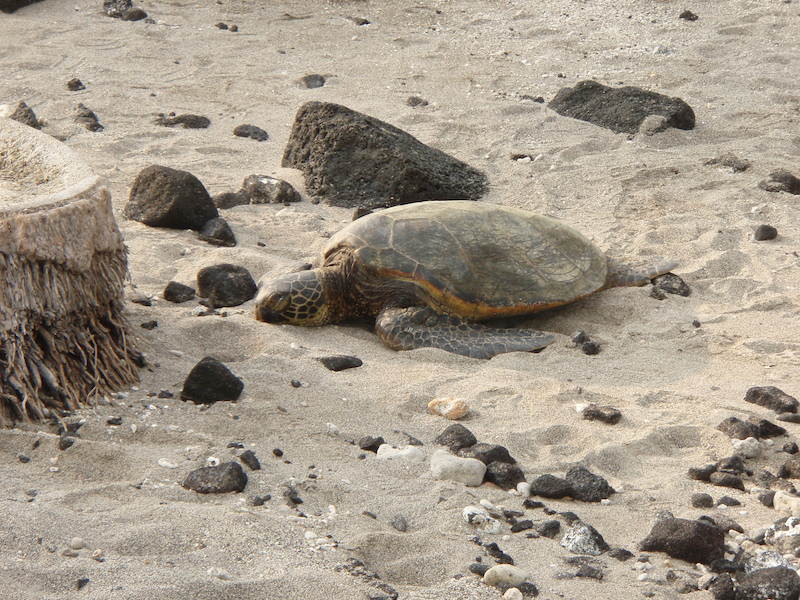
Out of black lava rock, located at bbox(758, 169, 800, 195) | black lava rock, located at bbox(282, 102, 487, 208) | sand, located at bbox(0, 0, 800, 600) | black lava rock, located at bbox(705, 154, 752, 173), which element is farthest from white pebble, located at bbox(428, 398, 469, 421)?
black lava rock, located at bbox(705, 154, 752, 173)

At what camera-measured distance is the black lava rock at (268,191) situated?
678cm

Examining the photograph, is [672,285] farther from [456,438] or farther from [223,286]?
[223,286]

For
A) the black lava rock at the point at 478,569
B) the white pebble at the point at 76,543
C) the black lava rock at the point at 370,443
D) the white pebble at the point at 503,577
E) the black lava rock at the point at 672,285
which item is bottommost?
the black lava rock at the point at 672,285

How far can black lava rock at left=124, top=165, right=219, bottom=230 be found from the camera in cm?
608

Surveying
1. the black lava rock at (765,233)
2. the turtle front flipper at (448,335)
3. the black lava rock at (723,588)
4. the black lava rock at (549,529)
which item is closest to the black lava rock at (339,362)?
the turtle front flipper at (448,335)

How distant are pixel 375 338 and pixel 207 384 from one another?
1466 mm

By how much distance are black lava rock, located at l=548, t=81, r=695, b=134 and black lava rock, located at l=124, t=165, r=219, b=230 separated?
3.42 meters

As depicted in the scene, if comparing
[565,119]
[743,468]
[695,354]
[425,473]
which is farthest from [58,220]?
[565,119]

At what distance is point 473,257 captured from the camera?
5.24m

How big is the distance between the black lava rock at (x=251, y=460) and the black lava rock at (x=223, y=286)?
1.87 metres

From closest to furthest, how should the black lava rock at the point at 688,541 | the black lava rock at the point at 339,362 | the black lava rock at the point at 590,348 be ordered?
the black lava rock at the point at 688,541
the black lava rock at the point at 339,362
the black lava rock at the point at 590,348

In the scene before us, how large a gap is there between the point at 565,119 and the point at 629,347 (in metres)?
3.63

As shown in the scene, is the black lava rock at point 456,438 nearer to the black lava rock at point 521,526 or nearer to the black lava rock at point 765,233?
the black lava rock at point 521,526

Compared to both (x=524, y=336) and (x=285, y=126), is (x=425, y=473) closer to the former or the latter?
(x=524, y=336)
